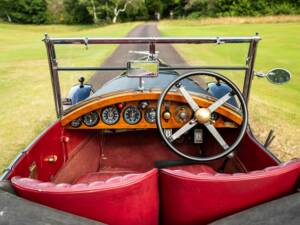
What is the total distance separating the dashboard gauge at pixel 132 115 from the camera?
10.4 ft

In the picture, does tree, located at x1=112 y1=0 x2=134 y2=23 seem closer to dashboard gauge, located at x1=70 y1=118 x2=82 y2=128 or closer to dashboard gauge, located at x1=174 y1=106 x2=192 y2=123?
dashboard gauge, located at x1=70 y1=118 x2=82 y2=128

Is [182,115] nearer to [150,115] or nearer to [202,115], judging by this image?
[150,115]

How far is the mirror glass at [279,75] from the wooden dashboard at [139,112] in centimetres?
47

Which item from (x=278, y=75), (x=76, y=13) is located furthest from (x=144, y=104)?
(x=76, y=13)

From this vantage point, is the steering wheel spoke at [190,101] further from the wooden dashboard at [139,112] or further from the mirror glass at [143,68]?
the mirror glass at [143,68]

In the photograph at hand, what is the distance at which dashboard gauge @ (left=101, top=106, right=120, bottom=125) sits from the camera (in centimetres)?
316

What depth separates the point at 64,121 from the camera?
3170 mm

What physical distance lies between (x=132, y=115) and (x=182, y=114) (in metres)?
0.49

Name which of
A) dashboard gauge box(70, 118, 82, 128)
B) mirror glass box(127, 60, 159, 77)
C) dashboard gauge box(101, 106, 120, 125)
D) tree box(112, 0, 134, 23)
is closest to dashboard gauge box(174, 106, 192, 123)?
mirror glass box(127, 60, 159, 77)

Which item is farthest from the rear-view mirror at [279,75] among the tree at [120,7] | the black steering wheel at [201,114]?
the tree at [120,7]

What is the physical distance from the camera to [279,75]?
303 centimetres

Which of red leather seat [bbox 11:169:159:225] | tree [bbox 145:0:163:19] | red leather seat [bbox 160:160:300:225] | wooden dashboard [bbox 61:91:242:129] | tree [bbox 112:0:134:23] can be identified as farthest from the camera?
tree [bbox 145:0:163:19]

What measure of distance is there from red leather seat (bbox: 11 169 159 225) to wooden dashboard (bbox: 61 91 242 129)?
128 centimetres

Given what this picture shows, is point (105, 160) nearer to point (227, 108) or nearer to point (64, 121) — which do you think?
point (64, 121)
